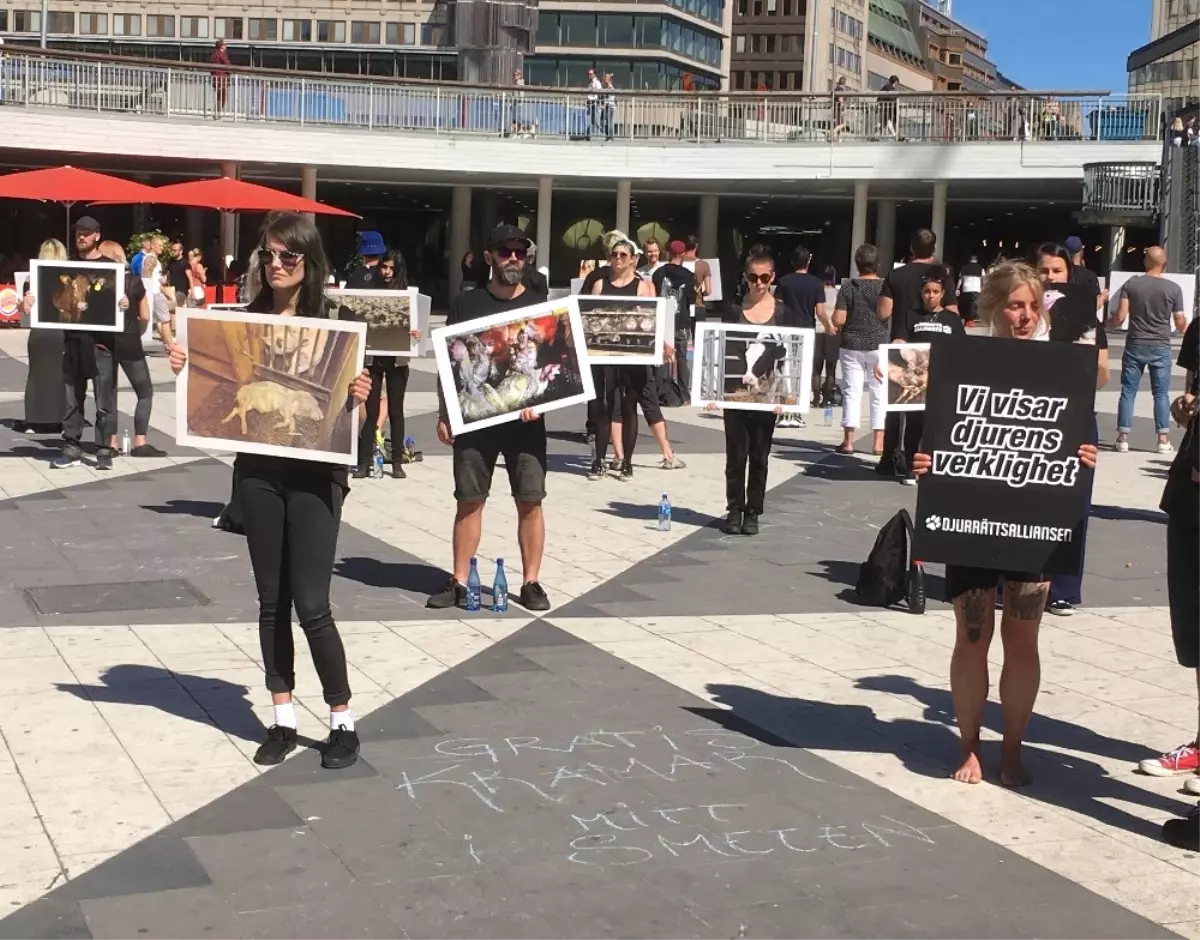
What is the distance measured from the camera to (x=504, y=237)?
866cm

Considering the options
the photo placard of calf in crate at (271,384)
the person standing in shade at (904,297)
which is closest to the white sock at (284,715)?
the photo placard of calf in crate at (271,384)

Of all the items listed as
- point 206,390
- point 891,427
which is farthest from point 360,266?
point 206,390

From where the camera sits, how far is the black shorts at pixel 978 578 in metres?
5.91

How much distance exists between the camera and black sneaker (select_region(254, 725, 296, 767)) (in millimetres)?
6090

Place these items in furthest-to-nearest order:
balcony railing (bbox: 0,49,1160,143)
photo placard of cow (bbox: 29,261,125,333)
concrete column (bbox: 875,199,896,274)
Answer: concrete column (bbox: 875,199,896,274), balcony railing (bbox: 0,49,1160,143), photo placard of cow (bbox: 29,261,125,333)

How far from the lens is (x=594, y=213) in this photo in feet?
190

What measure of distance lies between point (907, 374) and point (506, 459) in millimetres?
4572

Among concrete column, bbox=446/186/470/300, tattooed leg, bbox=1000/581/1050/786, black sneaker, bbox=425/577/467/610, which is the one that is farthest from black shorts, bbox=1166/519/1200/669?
concrete column, bbox=446/186/470/300

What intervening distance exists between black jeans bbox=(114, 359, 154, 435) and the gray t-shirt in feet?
28.5

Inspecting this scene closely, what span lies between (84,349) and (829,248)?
4752 centimetres

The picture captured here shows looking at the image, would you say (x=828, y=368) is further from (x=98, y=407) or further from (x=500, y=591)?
(x=500, y=591)

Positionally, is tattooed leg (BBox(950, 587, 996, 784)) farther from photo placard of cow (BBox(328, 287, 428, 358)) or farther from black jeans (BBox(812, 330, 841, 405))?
black jeans (BBox(812, 330, 841, 405))

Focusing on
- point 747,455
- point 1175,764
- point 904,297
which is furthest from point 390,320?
point 1175,764

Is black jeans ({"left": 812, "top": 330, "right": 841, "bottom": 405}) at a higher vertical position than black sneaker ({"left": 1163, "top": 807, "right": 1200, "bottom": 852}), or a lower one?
higher
